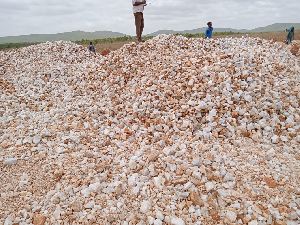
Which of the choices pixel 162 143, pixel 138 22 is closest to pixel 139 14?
pixel 138 22

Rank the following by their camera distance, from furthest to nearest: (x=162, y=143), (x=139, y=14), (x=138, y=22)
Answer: (x=138, y=22)
(x=139, y=14)
(x=162, y=143)

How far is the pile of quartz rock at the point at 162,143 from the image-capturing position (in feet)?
18.6

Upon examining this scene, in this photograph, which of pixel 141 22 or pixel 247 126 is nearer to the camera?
pixel 247 126

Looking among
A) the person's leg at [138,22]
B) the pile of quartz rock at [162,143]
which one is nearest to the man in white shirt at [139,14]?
the person's leg at [138,22]

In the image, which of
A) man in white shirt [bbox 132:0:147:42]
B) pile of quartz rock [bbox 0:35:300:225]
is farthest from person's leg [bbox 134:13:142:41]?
pile of quartz rock [bbox 0:35:300:225]

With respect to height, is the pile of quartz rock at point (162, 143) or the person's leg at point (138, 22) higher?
the person's leg at point (138, 22)

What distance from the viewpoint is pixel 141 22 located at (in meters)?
13.4

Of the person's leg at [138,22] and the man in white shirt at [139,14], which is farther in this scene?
the person's leg at [138,22]

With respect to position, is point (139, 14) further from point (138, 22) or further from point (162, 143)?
point (162, 143)

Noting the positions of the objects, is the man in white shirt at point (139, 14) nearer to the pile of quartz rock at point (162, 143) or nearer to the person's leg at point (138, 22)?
the person's leg at point (138, 22)

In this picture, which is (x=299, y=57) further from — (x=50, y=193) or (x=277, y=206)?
(x=50, y=193)

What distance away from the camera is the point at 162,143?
7.18 m

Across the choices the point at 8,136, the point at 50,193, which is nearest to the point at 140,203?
the point at 50,193

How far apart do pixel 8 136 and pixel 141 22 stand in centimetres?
757
